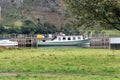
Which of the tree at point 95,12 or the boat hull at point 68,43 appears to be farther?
the boat hull at point 68,43

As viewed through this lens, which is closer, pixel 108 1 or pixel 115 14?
pixel 108 1

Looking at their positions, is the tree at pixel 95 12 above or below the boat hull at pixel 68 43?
above

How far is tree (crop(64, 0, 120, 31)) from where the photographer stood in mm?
27841

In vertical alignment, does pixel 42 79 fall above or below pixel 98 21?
below

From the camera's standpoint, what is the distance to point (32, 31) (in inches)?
7254

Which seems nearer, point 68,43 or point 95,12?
point 95,12

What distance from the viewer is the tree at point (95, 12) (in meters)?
27.8

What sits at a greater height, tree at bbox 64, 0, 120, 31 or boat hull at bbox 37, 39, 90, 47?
tree at bbox 64, 0, 120, 31

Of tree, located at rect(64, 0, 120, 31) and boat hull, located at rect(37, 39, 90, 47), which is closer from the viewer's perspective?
tree, located at rect(64, 0, 120, 31)

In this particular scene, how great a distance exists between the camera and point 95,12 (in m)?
29.5

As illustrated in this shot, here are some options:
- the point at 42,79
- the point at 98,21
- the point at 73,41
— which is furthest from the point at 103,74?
the point at 73,41

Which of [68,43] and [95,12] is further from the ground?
[95,12]

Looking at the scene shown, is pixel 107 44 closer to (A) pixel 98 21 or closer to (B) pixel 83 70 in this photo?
(A) pixel 98 21

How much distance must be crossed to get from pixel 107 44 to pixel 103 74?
8676 centimetres
